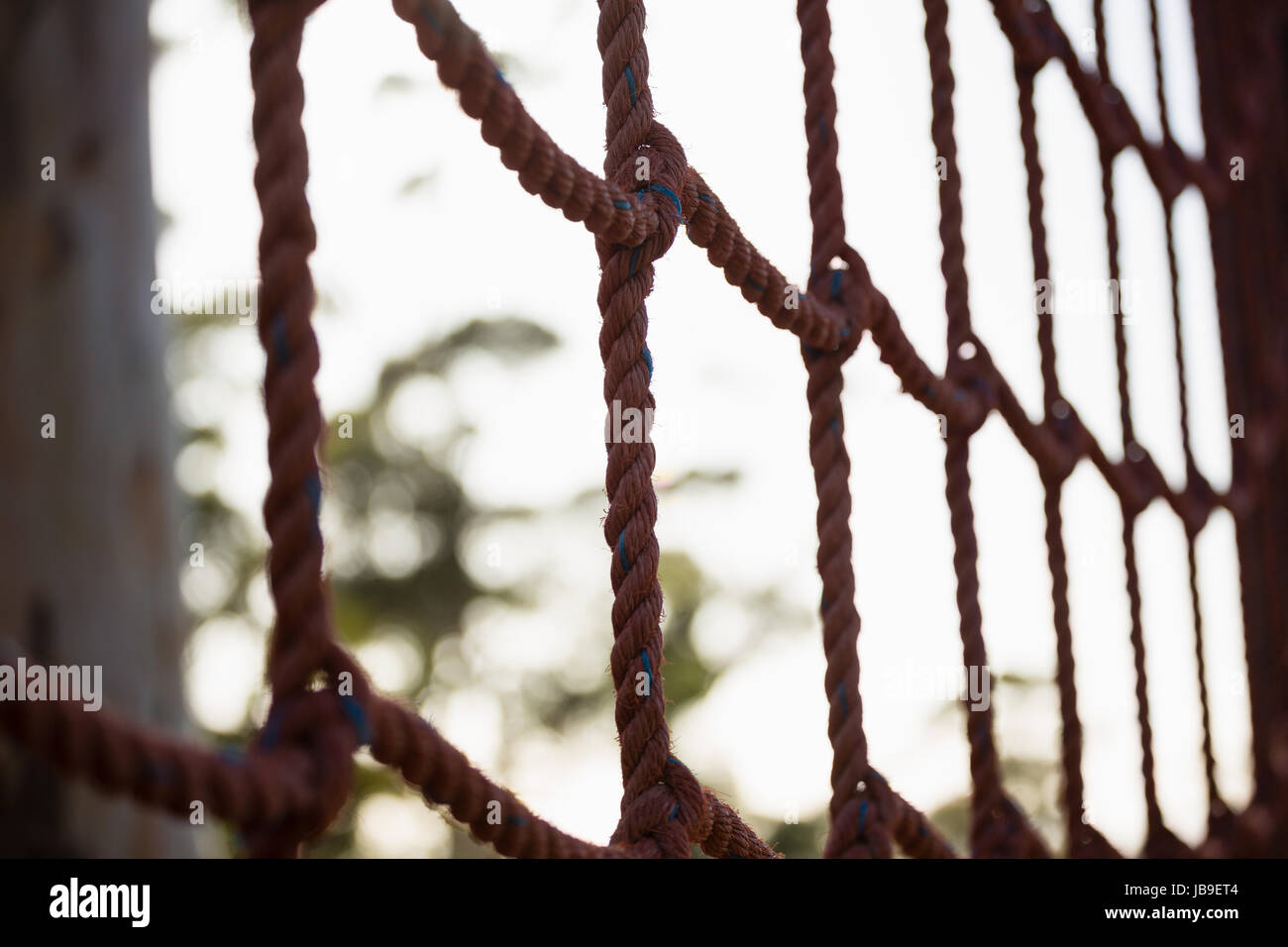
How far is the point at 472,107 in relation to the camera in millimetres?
467

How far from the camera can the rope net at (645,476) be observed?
0.37 meters

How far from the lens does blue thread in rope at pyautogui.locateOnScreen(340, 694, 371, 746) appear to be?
15.0 inches

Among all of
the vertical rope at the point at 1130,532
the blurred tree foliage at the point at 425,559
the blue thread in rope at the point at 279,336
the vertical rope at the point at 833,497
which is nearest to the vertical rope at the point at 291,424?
the blue thread in rope at the point at 279,336

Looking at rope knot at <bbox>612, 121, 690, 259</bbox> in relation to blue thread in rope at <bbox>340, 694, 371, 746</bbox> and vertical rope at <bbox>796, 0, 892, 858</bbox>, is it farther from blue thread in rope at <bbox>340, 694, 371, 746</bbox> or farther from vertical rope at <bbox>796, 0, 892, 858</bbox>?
blue thread in rope at <bbox>340, 694, 371, 746</bbox>

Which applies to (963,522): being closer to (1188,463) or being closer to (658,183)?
(658,183)

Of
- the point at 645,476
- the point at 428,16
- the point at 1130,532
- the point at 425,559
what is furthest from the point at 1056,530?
the point at 425,559

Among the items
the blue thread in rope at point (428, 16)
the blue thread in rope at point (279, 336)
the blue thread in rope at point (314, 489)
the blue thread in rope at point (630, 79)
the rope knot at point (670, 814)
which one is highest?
the blue thread in rope at point (630, 79)

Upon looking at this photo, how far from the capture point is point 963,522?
2.56 ft

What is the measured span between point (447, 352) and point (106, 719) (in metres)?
4.57

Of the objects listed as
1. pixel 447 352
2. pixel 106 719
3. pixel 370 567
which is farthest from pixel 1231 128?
pixel 370 567

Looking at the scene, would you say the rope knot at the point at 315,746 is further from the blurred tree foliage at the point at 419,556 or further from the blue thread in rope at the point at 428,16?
the blurred tree foliage at the point at 419,556

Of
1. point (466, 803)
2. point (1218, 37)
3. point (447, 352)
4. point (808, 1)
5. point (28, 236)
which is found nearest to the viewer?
point (466, 803)
